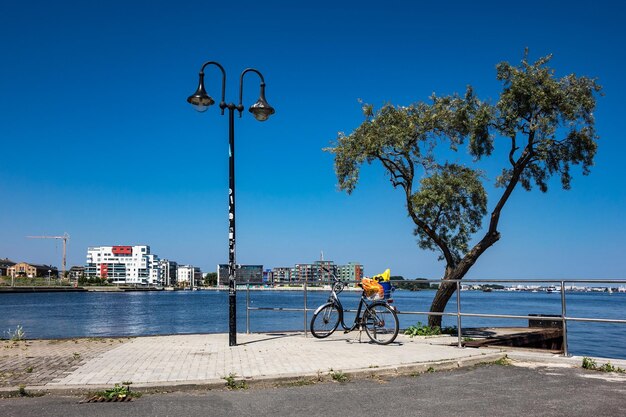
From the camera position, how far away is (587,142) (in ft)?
50.3

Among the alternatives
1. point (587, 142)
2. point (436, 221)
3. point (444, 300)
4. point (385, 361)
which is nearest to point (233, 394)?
point (385, 361)

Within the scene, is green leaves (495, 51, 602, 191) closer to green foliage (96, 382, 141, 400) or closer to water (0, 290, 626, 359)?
water (0, 290, 626, 359)

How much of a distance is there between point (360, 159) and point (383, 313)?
6.41m

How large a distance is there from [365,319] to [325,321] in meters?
1.12

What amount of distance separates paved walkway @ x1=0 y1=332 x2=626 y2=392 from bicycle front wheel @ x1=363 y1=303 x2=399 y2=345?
1.16ft

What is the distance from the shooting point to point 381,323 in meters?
11.9

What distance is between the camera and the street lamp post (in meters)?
11.8

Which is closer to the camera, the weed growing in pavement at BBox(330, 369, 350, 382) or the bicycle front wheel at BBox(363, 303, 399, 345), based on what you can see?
the weed growing in pavement at BBox(330, 369, 350, 382)

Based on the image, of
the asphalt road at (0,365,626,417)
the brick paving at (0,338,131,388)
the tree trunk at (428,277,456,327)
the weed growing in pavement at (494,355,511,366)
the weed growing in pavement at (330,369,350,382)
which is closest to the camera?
the asphalt road at (0,365,626,417)

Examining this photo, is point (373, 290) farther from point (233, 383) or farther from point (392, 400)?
point (392, 400)

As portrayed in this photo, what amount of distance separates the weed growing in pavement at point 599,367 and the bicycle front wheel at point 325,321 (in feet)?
18.0

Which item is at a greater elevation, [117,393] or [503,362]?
[117,393]

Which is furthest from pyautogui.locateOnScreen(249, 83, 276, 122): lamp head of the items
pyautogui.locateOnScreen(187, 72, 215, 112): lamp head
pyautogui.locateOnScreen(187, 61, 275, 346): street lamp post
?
pyautogui.locateOnScreen(187, 72, 215, 112): lamp head

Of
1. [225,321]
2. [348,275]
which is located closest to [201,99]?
[348,275]
